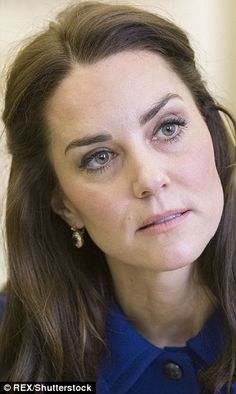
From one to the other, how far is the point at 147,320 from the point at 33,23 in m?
0.75

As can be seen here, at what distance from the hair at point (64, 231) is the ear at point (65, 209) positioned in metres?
0.01

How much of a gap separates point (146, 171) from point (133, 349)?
32cm

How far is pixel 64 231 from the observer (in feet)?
3.21

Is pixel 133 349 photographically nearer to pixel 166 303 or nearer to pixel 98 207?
pixel 166 303

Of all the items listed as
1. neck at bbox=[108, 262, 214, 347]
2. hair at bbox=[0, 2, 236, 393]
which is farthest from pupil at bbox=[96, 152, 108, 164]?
neck at bbox=[108, 262, 214, 347]

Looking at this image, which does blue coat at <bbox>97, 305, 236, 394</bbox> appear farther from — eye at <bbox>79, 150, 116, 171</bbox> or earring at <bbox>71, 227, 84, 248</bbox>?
eye at <bbox>79, 150, 116, 171</bbox>

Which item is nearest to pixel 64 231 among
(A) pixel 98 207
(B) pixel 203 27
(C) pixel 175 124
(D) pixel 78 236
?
(D) pixel 78 236

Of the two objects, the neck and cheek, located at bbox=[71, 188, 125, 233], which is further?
the neck

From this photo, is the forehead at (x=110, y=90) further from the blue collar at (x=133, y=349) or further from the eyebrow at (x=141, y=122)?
the blue collar at (x=133, y=349)

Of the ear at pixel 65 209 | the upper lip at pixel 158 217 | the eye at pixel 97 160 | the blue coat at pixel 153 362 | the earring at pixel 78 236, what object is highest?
the eye at pixel 97 160

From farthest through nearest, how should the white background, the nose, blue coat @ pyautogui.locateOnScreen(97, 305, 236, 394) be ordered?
the white background, blue coat @ pyautogui.locateOnScreen(97, 305, 236, 394), the nose

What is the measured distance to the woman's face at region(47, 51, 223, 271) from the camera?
2.48ft

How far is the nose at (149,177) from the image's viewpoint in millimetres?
732

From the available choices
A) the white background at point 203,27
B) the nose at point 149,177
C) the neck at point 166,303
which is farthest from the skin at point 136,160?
the white background at point 203,27
